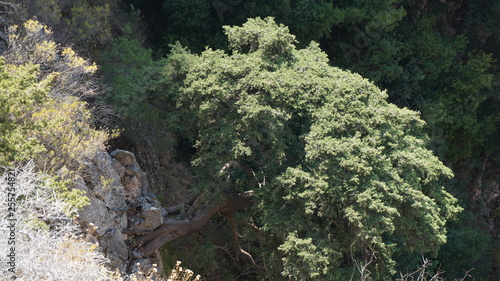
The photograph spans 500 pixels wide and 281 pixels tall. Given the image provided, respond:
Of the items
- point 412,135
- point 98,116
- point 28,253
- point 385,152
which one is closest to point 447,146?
point 412,135

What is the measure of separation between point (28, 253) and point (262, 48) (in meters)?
8.43

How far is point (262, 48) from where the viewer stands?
13.8 meters

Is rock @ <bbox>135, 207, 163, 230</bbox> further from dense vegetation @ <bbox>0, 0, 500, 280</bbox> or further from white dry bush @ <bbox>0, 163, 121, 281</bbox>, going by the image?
white dry bush @ <bbox>0, 163, 121, 281</bbox>

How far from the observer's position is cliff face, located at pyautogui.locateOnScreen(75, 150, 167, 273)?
11.5 meters

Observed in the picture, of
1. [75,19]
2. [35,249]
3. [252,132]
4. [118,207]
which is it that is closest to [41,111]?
[118,207]

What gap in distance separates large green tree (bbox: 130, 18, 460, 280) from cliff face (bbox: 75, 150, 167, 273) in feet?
1.63

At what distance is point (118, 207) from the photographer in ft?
42.1

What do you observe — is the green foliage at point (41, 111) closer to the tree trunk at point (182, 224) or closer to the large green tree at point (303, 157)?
the large green tree at point (303, 157)

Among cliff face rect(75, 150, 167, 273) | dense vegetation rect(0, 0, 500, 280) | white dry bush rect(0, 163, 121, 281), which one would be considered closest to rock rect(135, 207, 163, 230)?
cliff face rect(75, 150, 167, 273)

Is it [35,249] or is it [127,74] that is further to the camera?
[127,74]

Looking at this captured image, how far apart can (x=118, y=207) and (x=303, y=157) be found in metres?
4.06

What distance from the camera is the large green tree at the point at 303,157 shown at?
12289 millimetres

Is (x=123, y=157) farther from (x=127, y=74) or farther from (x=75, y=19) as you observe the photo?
(x=75, y=19)

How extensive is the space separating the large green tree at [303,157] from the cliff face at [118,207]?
50 cm
